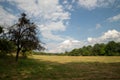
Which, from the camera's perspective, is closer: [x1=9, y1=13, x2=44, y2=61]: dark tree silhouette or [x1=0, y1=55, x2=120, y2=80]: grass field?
[x1=0, y1=55, x2=120, y2=80]: grass field

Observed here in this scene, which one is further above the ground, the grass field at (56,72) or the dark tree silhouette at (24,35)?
the dark tree silhouette at (24,35)

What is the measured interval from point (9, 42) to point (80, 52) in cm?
10628

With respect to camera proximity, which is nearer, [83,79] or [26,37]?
[83,79]

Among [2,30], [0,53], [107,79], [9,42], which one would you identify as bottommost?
[107,79]

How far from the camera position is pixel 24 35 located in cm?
2992

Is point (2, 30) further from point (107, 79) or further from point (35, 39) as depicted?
point (107, 79)

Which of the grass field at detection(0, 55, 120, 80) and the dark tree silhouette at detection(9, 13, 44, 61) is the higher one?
the dark tree silhouette at detection(9, 13, 44, 61)

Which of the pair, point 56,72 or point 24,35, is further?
point 24,35

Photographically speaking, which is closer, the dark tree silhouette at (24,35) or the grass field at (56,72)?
the grass field at (56,72)

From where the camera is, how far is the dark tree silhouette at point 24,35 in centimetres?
2966

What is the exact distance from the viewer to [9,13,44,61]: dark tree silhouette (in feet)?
97.3

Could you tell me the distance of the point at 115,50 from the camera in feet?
356

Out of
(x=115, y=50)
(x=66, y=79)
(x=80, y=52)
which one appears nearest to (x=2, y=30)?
(x=66, y=79)

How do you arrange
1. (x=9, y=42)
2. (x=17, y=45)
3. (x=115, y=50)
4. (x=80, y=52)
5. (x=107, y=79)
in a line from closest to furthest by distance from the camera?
(x=107, y=79)
(x=9, y=42)
(x=17, y=45)
(x=115, y=50)
(x=80, y=52)
